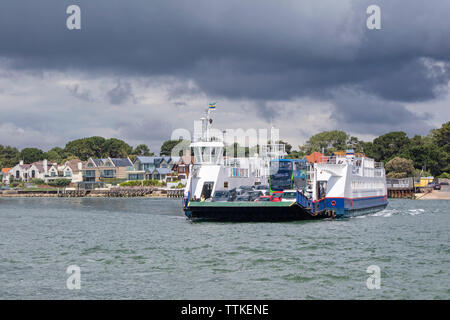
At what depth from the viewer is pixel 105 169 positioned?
159 m

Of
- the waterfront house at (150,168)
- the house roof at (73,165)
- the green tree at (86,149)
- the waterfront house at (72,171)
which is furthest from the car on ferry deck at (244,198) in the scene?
the green tree at (86,149)

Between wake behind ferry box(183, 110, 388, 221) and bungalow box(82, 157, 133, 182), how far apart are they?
10139cm

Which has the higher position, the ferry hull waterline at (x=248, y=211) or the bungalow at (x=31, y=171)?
the bungalow at (x=31, y=171)

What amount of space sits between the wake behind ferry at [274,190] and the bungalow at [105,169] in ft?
333

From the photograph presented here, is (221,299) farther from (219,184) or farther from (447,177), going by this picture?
(447,177)

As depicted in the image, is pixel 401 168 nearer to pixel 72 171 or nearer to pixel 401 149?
pixel 401 149

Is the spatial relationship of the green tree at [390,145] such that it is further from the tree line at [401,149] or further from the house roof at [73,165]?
the house roof at [73,165]

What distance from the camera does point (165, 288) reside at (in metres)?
20.1

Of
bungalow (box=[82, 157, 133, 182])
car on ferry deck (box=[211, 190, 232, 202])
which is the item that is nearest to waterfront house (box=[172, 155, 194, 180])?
bungalow (box=[82, 157, 133, 182])

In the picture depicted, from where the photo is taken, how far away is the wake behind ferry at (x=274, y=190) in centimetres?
4316
